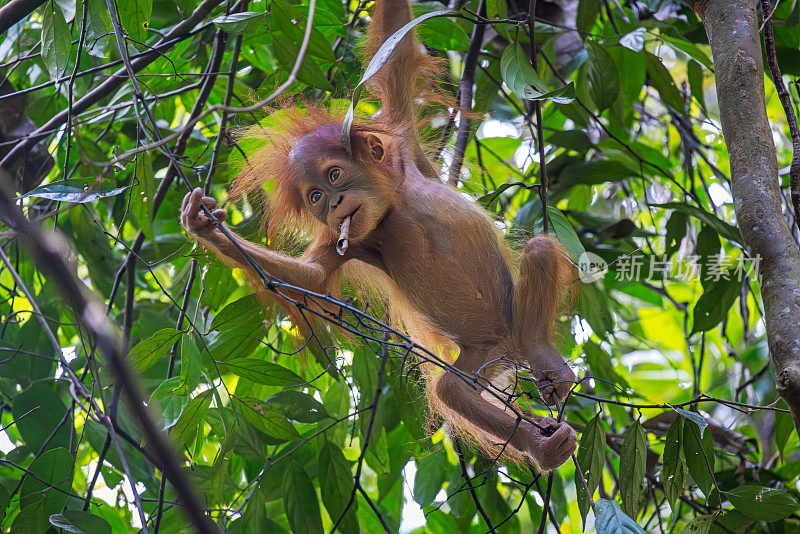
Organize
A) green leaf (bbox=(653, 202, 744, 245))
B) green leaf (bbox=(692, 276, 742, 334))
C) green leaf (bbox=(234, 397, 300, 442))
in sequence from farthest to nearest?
green leaf (bbox=(692, 276, 742, 334))
green leaf (bbox=(653, 202, 744, 245))
green leaf (bbox=(234, 397, 300, 442))

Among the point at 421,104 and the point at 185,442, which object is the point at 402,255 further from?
the point at 185,442

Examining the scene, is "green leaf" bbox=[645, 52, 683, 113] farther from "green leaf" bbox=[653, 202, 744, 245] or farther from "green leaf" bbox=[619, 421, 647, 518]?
"green leaf" bbox=[619, 421, 647, 518]

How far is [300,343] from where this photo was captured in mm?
2557

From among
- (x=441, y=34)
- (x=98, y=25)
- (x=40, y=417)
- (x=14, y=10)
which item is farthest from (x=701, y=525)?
(x=14, y=10)

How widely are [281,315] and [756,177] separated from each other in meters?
1.61

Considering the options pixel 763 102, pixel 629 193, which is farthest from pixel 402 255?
pixel 629 193

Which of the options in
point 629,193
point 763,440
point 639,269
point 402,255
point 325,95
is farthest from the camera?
point 629,193

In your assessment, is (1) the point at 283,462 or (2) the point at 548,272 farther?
(1) the point at 283,462

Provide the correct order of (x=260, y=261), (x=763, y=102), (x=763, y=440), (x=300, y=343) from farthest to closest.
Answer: (x=763, y=440) → (x=300, y=343) → (x=260, y=261) → (x=763, y=102)

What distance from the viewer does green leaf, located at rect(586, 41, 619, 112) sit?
2694 mm

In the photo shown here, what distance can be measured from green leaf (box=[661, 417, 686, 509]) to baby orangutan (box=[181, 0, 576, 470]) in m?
0.30

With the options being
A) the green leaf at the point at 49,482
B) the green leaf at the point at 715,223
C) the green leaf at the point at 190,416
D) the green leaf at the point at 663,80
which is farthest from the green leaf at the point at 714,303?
the green leaf at the point at 49,482

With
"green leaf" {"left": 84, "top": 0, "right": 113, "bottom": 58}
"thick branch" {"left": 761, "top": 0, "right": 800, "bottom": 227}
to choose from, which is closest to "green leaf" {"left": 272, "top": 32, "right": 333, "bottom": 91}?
"green leaf" {"left": 84, "top": 0, "right": 113, "bottom": 58}

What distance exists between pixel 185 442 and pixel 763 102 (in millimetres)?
1789
